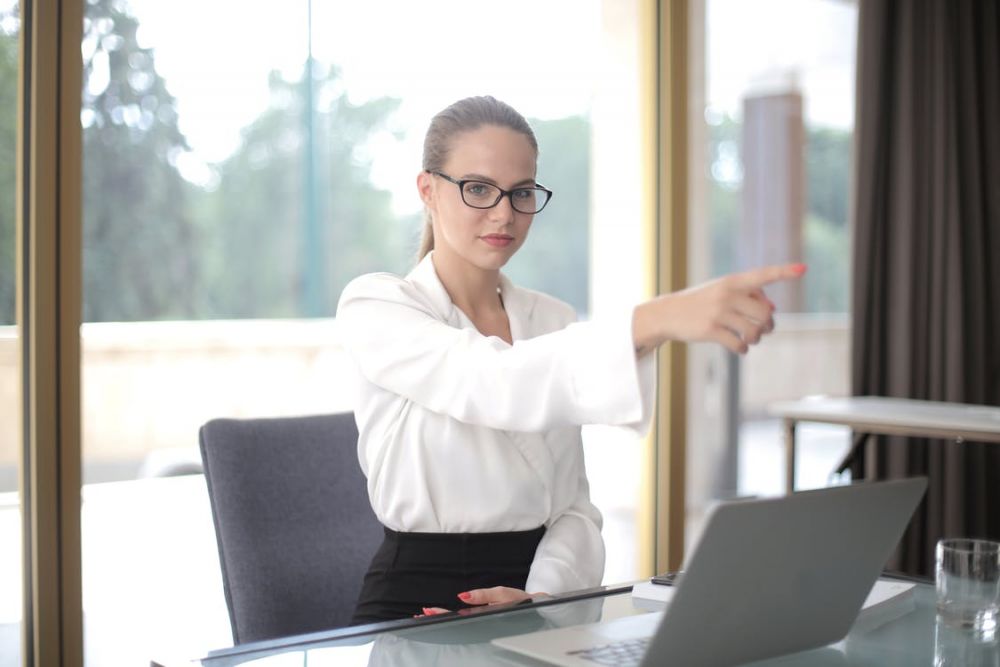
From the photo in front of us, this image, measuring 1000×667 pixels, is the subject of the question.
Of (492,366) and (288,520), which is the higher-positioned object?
(492,366)

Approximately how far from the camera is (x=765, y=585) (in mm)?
914

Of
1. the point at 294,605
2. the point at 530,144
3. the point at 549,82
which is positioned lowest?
the point at 294,605

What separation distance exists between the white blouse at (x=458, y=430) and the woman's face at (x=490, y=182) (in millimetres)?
85

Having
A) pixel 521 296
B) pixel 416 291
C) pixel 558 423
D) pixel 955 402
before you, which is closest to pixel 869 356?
pixel 955 402

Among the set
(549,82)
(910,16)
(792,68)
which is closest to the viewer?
(549,82)

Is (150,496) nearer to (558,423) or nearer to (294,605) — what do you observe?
(294,605)

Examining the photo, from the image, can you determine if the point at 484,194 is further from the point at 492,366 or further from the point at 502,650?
the point at 502,650

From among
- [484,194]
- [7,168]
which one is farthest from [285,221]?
[484,194]

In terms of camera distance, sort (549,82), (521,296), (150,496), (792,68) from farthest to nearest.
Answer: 1. (792,68)
2. (549,82)
3. (150,496)
4. (521,296)

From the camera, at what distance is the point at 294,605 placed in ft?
5.28

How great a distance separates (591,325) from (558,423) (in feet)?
0.44

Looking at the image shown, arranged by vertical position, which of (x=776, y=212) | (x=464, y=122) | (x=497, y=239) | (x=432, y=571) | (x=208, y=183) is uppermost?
(x=776, y=212)

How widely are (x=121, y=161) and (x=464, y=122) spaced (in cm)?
117

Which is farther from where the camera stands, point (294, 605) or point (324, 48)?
point (324, 48)
